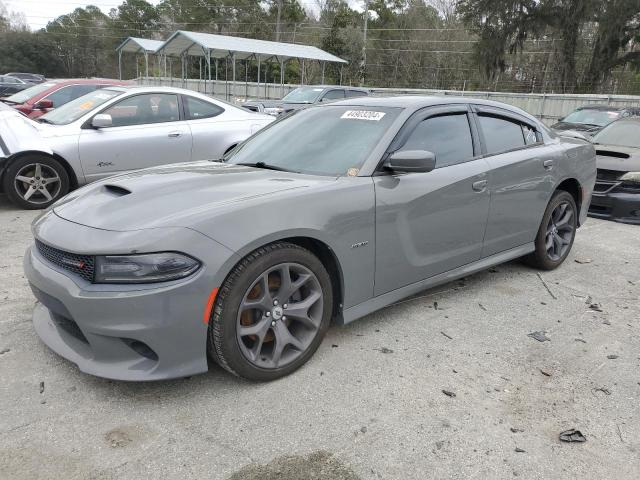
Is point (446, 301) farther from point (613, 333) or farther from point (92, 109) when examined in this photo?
point (92, 109)

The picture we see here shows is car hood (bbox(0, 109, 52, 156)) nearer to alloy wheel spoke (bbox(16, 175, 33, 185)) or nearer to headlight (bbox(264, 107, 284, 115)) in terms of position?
alloy wheel spoke (bbox(16, 175, 33, 185))

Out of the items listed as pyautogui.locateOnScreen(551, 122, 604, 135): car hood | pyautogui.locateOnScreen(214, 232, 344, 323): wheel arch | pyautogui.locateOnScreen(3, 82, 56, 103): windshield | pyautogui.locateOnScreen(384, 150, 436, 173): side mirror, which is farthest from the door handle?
pyautogui.locateOnScreen(3, 82, 56, 103): windshield

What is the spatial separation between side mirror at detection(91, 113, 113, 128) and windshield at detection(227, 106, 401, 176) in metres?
3.19

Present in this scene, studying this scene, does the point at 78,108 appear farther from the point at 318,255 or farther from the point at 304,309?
the point at 304,309

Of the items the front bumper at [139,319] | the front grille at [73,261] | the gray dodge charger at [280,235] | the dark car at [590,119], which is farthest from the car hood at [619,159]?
the front grille at [73,261]

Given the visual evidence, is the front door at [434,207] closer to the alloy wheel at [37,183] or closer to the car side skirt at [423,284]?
the car side skirt at [423,284]

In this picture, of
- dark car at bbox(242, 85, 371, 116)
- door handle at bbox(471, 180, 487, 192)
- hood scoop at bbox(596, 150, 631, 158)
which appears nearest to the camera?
door handle at bbox(471, 180, 487, 192)

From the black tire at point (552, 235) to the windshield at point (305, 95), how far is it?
37.4 feet

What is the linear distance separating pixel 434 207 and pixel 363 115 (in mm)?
811

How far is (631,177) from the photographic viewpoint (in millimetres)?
6672

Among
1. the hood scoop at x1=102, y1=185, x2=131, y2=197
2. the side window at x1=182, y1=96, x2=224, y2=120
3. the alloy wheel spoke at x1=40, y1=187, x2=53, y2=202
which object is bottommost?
the alloy wheel spoke at x1=40, y1=187, x2=53, y2=202

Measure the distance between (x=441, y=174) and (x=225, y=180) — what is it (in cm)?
146

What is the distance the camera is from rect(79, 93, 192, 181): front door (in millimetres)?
6504

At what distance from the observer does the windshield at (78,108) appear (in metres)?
6.69
